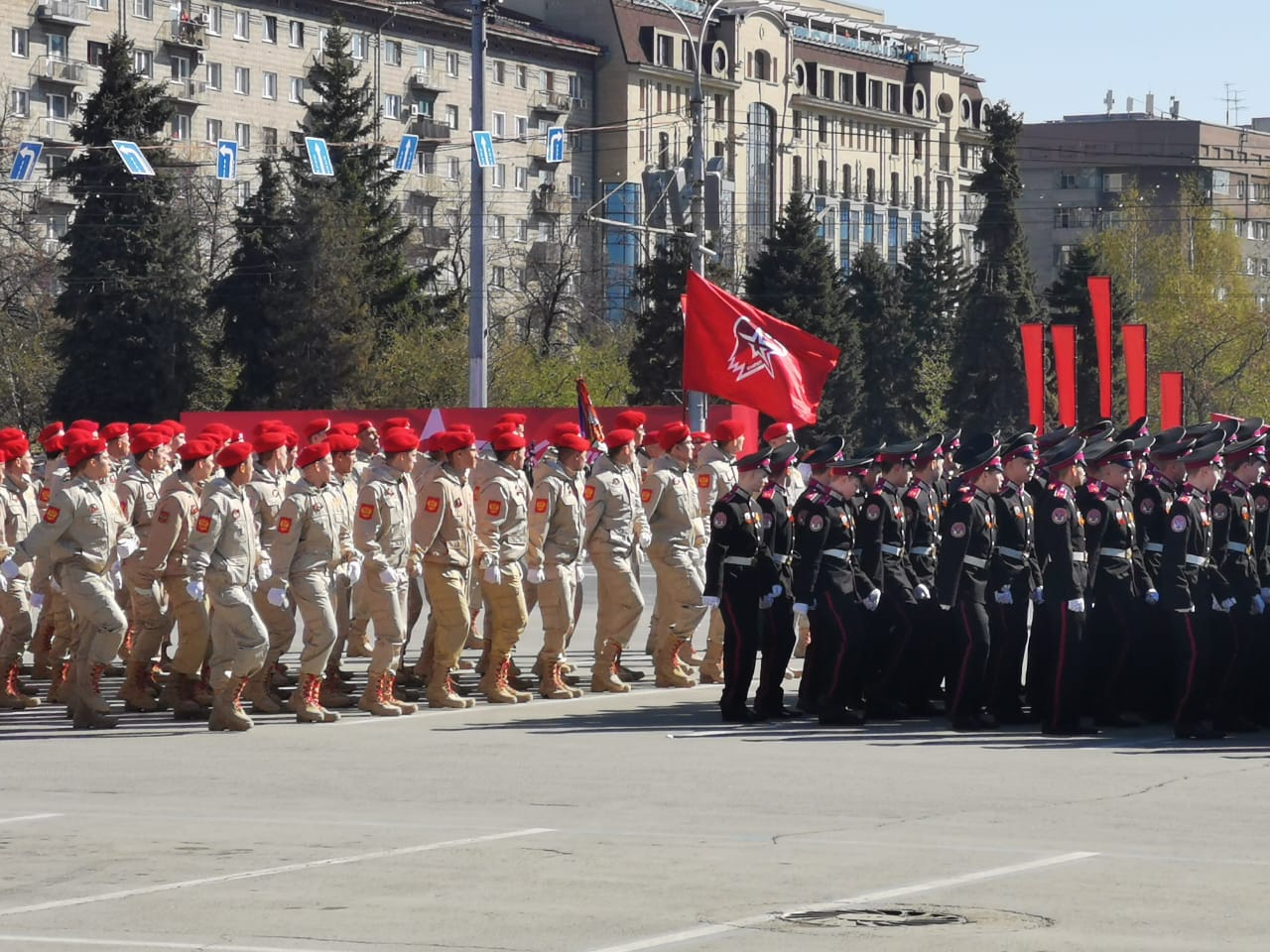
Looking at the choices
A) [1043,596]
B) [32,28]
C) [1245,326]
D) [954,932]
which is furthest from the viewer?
[32,28]

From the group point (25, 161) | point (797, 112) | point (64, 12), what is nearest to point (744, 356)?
point (25, 161)

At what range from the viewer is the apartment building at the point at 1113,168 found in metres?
126

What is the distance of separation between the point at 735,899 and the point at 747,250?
262ft

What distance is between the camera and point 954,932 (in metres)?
8.27

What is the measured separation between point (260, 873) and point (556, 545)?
7775mm

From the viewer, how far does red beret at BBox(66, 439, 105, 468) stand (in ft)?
50.3

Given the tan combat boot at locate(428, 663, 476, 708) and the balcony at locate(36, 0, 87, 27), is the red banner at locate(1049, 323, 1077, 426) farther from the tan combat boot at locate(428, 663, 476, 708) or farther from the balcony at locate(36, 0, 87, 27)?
the balcony at locate(36, 0, 87, 27)

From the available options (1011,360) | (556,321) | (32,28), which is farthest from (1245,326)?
(32,28)

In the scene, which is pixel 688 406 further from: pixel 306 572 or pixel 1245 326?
pixel 1245 326

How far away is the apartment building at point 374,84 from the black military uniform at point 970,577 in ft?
184

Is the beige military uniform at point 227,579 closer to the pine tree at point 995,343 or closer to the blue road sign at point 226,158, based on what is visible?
the blue road sign at point 226,158

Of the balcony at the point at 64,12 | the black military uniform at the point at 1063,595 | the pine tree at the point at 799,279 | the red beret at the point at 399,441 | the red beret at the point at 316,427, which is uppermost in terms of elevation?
the balcony at the point at 64,12

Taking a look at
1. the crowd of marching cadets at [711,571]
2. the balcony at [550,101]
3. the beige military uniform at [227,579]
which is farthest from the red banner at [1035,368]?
the balcony at [550,101]

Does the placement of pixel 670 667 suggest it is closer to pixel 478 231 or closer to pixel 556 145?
pixel 478 231
